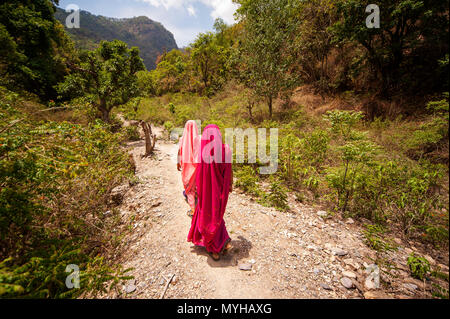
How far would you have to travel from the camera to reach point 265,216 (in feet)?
11.1

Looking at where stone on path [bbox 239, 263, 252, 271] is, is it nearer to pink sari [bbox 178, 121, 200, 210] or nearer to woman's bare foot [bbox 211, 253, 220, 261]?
woman's bare foot [bbox 211, 253, 220, 261]

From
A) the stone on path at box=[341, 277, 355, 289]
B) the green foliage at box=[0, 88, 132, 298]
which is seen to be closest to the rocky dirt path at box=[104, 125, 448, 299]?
the stone on path at box=[341, 277, 355, 289]

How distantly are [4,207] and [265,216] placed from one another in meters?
3.65

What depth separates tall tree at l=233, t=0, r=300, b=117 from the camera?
7950 mm

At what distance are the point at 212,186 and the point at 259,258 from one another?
1.31 metres

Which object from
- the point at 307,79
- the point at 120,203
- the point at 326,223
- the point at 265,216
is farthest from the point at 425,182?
the point at 307,79

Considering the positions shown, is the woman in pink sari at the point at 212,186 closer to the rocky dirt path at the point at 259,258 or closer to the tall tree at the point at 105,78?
the rocky dirt path at the point at 259,258

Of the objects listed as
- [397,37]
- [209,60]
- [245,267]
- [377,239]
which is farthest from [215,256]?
[209,60]

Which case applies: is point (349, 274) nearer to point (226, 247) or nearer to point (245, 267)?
point (245, 267)

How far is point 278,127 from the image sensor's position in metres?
7.85

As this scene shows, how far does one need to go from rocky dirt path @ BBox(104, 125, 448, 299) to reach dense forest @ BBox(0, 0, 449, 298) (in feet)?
0.93

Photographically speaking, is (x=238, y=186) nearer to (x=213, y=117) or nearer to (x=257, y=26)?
(x=213, y=117)

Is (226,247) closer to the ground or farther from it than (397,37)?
closer to the ground

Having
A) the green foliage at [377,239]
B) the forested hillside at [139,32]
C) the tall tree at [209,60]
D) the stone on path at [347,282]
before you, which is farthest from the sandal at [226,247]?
the forested hillside at [139,32]
